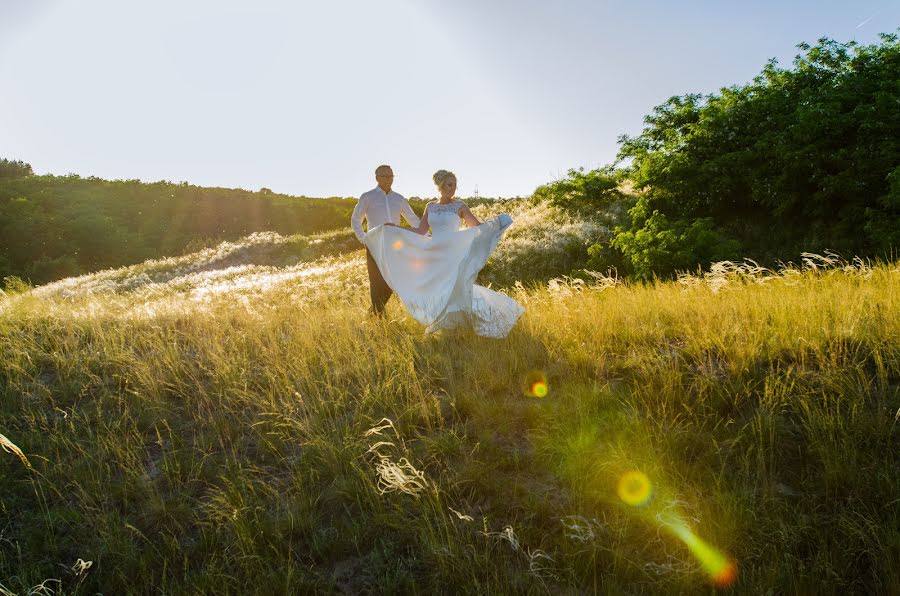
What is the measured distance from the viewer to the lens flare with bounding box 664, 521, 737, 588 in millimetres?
2633

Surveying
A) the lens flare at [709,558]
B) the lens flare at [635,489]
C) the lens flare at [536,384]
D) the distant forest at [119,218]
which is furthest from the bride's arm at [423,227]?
the distant forest at [119,218]

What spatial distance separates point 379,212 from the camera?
28.3 feet

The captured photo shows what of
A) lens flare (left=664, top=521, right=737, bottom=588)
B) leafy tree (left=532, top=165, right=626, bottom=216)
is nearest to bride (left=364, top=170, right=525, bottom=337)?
lens flare (left=664, top=521, right=737, bottom=588)

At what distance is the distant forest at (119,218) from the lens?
155 feet

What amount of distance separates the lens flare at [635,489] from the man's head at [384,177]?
649 cm

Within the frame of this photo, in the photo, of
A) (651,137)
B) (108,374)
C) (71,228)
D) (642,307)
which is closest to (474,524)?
(642,307)

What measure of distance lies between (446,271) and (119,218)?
206ft

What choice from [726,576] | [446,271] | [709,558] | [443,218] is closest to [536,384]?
[709,558]

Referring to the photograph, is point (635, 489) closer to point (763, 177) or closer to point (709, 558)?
point (709, 558)

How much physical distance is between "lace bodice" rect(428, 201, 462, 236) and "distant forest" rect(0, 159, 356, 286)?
136ft

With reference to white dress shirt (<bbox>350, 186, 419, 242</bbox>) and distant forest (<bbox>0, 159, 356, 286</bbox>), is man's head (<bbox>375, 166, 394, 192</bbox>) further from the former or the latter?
distant forest (<bbox>0, 159, 356, 286</bbox>)

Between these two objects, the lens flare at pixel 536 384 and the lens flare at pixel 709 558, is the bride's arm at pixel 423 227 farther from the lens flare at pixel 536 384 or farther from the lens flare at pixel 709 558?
the lens flare at pixel 709 558

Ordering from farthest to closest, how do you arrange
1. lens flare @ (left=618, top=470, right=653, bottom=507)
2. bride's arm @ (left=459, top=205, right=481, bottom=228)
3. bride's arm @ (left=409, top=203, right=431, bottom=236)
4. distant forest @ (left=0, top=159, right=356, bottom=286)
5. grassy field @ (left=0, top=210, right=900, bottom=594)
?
distant forest @ (left=0, top=159, right=356, bottom=286) → bride's arm @ (left=409, top=203, right=431, bottom=236) → bride's arm @ (left=459, top=205, right=481, bottom=228) → lens flare @ (left=618, top=470, right=653, bottom=507) → grassy field @ (left=0, top=210, right=900, bottom=594)

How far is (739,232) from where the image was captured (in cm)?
1512
